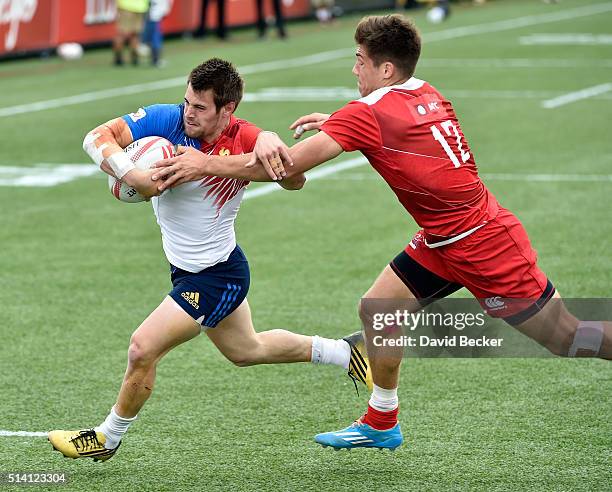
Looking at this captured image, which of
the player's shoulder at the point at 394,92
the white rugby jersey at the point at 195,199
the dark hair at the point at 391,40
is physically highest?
the dark hair at the point at 391,40

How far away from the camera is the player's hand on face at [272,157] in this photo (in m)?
5.70

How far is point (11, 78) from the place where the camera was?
2314 cm

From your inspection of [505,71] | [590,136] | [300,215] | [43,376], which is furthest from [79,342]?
[505,71]

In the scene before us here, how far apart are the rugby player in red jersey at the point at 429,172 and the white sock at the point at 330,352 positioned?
1.08 metres

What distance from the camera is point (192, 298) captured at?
623 centimetres

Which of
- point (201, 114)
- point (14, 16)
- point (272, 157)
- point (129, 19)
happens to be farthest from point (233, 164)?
point (14, 16)

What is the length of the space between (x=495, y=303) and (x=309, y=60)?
2080 centimetres

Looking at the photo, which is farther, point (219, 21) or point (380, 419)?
point (219, 21)

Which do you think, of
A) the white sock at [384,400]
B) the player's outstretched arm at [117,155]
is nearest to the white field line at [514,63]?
the white sock at [384,400]

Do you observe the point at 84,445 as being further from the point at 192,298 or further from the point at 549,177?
the point at 549,177

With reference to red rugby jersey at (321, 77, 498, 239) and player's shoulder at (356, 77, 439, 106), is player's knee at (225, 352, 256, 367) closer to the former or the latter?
red rugby jersey at (321, 77, 498, 239)

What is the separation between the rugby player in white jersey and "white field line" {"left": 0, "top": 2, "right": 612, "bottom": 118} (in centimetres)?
1329

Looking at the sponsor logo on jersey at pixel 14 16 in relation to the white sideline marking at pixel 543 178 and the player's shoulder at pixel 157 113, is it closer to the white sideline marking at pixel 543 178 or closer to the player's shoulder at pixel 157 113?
the white sideline marking at pixel 543 178

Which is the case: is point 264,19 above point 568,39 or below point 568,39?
below
